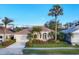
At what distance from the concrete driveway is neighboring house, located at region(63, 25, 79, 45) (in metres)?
0.51

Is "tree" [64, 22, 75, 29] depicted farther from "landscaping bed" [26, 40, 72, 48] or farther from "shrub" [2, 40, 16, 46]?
"shrub" [2, 40, 16, 46]

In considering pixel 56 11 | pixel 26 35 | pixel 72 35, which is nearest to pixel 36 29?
pixel 26 35

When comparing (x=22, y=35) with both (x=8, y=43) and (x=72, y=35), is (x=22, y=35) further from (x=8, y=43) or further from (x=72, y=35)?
(x=72, y=35)

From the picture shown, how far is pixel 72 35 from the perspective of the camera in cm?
766

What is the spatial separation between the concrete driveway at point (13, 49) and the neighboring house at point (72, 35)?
0.51 meters

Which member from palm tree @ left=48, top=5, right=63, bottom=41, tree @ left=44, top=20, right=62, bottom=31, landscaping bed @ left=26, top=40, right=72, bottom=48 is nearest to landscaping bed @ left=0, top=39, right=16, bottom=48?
landscaping bed @ left=26, top=40, right=72, bottom=48

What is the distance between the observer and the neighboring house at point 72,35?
7648 mm

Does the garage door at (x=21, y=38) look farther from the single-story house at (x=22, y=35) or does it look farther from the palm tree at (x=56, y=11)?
the palm tree at (x=56, y=11)

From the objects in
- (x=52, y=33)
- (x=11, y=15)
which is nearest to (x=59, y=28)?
(x=52, y=33)

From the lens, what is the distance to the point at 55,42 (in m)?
7.66

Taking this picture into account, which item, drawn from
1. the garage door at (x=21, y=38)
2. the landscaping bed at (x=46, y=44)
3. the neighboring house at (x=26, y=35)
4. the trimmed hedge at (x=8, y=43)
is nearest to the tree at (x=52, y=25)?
the neighboring house at (x=26, y=35)

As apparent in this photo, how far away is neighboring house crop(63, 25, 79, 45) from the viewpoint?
7.65m

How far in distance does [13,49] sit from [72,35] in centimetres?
69

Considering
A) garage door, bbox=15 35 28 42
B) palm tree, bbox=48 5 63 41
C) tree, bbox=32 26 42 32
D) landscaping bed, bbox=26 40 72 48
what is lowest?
landscaping bed, bbox=26 40 72 48
